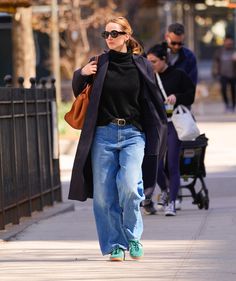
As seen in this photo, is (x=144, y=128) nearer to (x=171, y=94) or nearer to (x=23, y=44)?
(x=171, y=94)

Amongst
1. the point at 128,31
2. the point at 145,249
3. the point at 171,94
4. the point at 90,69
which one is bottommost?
the point at 145,249

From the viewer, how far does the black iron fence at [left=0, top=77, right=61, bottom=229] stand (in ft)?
39.4

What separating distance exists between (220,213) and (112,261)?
3774 mm

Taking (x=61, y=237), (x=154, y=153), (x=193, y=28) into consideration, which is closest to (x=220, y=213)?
(x=61, y=237)

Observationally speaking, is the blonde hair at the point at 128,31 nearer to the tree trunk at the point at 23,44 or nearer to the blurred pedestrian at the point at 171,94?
the blurred pedestrian at the point at 171,94

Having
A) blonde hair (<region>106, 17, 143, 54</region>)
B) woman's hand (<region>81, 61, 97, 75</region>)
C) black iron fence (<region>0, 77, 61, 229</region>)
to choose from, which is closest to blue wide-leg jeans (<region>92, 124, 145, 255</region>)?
woman's hand (<region>81, 61, 97, 75</region>)

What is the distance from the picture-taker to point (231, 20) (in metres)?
51.4

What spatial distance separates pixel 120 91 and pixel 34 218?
4193mm

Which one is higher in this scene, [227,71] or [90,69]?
[90,69]

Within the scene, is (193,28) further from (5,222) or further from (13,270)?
(13,270)

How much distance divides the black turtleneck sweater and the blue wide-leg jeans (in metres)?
0.09

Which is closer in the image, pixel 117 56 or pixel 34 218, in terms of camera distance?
pixel 117 56

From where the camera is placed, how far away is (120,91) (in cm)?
920

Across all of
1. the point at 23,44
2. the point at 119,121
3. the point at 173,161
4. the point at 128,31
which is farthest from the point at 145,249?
the point at 23,44
